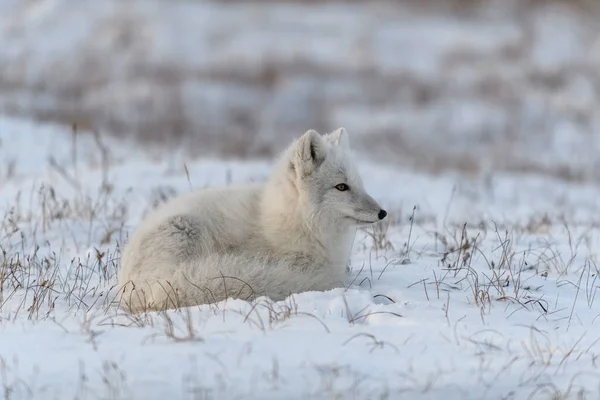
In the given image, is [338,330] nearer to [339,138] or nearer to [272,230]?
[272,230]

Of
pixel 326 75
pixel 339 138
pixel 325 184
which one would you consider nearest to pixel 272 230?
pixel 325 184

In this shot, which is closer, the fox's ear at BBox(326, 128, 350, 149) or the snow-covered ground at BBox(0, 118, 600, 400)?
the snow-covered ground at BBox(0, 118, 600, 400)

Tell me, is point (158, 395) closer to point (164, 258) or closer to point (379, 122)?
point (164, 258)

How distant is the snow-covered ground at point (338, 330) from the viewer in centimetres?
354

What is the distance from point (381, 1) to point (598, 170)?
1621 centimetres

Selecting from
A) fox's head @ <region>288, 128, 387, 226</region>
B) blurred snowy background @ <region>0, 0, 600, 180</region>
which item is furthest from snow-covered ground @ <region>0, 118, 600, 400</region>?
blurred snowy background @ <region>0, 0, 600, 180</region>

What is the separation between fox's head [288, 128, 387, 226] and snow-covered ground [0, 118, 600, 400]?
482 mm

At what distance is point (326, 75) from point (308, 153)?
Answer: 16.8 metres

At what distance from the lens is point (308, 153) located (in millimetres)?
5348

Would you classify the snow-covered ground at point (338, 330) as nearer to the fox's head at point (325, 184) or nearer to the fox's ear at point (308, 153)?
the fox's head at point (325, 184)

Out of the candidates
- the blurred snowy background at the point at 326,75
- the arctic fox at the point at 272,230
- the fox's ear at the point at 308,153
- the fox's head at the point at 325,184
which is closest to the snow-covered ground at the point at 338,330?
the arctic fox at the point at 272,230

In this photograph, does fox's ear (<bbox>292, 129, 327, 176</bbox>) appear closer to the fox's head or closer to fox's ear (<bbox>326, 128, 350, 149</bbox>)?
the fox's head

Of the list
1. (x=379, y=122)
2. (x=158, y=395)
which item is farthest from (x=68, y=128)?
(x=158, y=395)

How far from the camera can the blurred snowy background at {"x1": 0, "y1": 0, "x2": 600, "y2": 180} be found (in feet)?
56.3
